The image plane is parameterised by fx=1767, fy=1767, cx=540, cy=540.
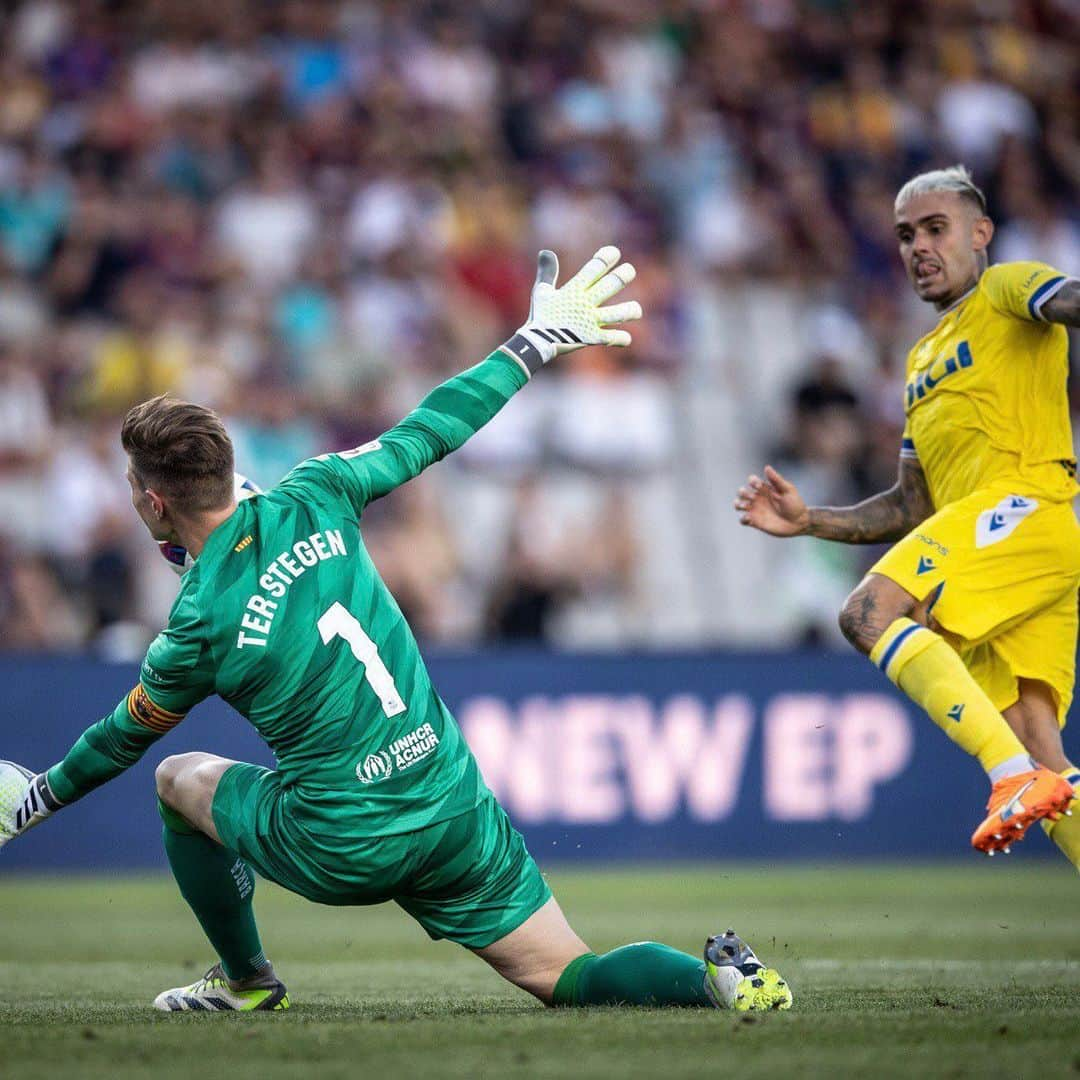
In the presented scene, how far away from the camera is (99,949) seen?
8.20 metres

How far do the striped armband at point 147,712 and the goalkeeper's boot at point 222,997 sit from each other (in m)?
1.11

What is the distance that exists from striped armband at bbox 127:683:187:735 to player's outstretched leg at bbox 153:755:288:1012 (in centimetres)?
39

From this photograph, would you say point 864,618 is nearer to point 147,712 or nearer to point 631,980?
point 631,980

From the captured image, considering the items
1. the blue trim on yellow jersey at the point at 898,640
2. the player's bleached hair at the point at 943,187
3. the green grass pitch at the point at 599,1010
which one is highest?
the player's bleached hair at the point at 943,187

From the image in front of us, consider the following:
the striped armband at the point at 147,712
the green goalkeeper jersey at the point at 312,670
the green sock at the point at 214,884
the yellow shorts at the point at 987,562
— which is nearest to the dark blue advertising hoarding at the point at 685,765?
the yellow shorts at the point at 987,562

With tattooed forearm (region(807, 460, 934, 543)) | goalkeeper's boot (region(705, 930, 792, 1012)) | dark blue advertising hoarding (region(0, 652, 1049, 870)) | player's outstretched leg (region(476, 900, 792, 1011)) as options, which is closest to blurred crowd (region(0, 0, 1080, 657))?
dark blue advertising hoarding (region(0, 652, 1049, 870))

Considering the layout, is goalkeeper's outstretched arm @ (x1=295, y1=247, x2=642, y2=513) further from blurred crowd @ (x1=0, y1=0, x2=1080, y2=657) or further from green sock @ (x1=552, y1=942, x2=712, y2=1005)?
blurred crowd @ (x1=0, y1=0, x2=1080, y2=657)

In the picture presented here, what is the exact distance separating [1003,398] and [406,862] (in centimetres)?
279

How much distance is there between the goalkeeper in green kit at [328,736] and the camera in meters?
5.09

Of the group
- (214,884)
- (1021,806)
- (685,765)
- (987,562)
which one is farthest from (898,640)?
(685,765)

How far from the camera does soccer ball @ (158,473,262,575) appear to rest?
552 cm

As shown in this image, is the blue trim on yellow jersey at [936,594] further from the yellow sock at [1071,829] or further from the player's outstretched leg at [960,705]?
the yellow sock at [1071,829]

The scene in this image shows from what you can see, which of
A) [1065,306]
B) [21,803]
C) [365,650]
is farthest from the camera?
[1065,306]

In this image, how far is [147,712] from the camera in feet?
16.9
